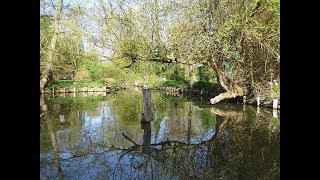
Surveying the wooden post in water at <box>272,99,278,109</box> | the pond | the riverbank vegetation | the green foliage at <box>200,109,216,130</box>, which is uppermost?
the riverbank vegetation

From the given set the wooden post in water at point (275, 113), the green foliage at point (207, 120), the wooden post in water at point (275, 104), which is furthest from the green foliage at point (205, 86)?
the green foliage at point (207, 120)

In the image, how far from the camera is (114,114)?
13.9m

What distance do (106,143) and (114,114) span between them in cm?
560

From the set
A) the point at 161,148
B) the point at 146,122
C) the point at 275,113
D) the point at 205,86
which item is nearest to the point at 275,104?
the point at 275,113

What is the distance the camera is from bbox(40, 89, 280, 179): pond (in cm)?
592

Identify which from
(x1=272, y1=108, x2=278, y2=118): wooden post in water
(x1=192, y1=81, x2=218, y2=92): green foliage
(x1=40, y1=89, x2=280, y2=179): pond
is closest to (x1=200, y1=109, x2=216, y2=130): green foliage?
(x1=40, y1=89, x2=280, y2=179): pond

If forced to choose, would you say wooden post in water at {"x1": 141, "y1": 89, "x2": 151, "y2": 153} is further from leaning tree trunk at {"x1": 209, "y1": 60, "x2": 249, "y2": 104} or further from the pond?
leaning tree trunk at {"x1": 209, "y1": 60, "x2": 249, "y2": 104}

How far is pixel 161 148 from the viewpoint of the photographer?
7855 mm

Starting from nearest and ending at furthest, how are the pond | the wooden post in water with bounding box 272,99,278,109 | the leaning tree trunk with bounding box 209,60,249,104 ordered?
the pond, the wooden post in water with bounding box 272,99,278,109, the leaning tree trunk with bounding box 209,60,249,104

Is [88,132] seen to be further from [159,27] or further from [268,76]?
[268,76]

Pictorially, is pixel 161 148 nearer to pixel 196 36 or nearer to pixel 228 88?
pixel 196 36

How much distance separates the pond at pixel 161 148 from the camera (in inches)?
233
